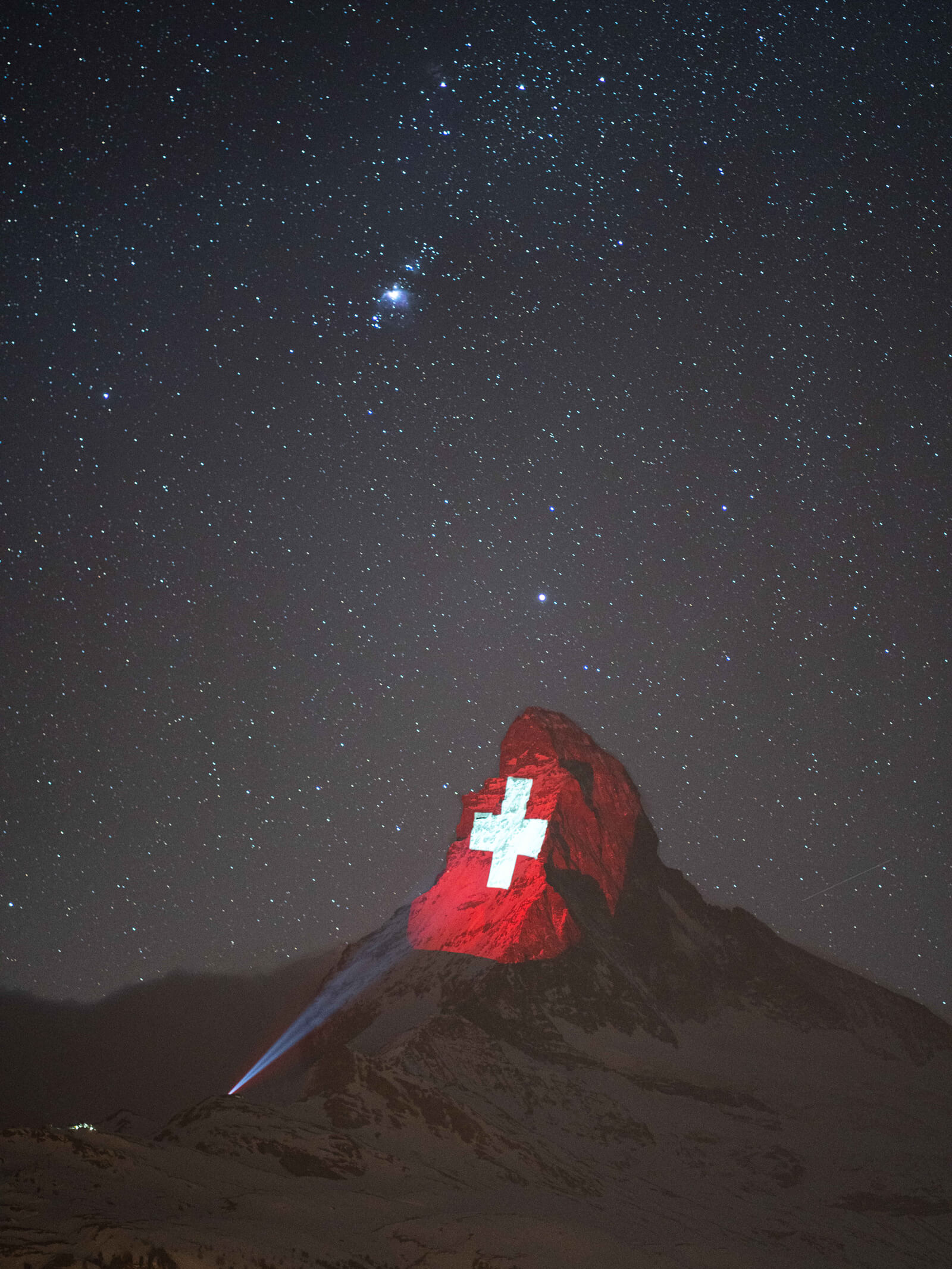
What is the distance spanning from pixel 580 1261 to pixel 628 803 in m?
144

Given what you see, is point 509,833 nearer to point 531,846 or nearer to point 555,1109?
point 531,846

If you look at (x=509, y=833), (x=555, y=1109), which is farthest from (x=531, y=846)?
(x=555, y=1109)

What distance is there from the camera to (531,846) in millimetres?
170375

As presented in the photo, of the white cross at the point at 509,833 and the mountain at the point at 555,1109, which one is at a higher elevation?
the white cross at the point at 509,833

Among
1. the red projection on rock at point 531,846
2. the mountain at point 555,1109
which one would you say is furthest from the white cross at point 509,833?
the mountain at point 555,1109

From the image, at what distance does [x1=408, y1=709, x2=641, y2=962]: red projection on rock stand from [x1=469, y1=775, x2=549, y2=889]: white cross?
243mm

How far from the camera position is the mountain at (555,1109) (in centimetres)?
4531

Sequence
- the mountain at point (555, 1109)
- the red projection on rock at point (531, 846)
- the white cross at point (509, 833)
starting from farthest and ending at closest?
the white cross at point (509, 833), the red projection on rock at point (531, 846), the mountain at point (555, 1109)

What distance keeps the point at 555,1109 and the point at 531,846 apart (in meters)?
77.3

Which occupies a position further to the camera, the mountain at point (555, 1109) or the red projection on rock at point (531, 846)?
the red projection on rock at point (531, 846)

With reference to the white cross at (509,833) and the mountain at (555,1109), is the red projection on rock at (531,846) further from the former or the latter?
the mountain at (555,1109)

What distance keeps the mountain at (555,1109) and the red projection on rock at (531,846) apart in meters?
0.52

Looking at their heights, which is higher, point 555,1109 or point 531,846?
point 531,846

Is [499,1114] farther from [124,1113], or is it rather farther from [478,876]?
[478,876]
